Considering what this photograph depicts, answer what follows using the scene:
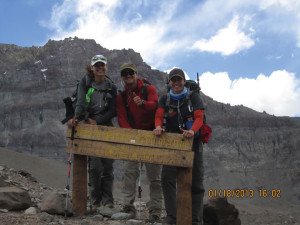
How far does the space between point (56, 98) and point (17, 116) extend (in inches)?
484

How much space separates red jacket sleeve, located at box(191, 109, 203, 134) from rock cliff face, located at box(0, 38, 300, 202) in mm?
82424

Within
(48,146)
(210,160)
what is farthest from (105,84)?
(210,160)

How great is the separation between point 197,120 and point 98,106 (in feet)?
7.17

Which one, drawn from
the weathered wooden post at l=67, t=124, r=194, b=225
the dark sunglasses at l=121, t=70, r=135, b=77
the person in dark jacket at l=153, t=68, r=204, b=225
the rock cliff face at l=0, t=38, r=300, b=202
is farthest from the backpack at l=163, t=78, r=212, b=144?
the rock cliff face at l=0, t=38, r=300, b=202

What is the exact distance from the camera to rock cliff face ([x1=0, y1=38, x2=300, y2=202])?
8822cm

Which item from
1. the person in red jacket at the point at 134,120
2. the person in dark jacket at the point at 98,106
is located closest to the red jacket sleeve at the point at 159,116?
the person in red jacket at the point at 134,120

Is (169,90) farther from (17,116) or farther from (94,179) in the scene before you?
(17,116)

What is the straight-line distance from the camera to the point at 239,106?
116 m

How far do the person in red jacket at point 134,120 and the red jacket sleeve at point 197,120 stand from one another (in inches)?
41.9

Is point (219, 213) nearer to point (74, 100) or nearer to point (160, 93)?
point (74, 100)

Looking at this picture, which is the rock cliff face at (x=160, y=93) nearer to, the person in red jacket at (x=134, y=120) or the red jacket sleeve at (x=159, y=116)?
the person in red jacket at (x=134, y=120)

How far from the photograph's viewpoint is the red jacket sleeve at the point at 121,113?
6.46m

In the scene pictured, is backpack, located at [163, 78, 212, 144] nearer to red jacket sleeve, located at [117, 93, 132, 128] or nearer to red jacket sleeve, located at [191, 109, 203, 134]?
red jacket sleeve, located at [191, 109, 203, 134]

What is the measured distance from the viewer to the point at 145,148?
550 centimetres
